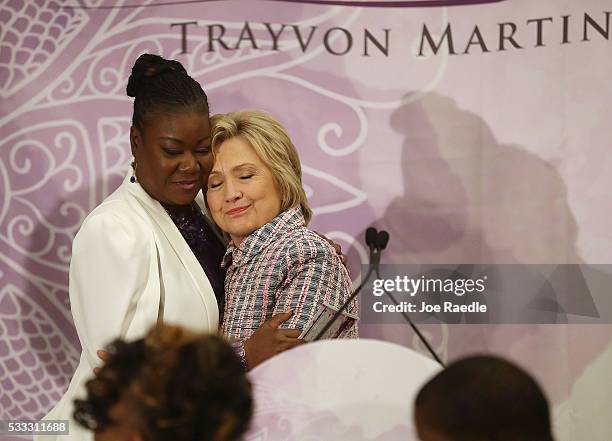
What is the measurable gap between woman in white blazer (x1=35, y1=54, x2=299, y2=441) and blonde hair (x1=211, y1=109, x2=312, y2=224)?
11 cm

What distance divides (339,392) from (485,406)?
2.38ft

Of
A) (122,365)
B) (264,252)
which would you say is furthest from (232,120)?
(122,365)

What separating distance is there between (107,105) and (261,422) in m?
1.74

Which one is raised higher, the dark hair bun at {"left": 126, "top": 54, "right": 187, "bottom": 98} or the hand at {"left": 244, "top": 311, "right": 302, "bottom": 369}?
the dark hair bun at {"left": 126, "top": 54, "right": 187, "bottom": 98}

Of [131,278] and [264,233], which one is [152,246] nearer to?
[131,278]

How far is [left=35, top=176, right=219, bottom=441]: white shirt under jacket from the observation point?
2.87m

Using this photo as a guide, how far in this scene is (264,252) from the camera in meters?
3.02

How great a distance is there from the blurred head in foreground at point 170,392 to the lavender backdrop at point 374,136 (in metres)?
1.99

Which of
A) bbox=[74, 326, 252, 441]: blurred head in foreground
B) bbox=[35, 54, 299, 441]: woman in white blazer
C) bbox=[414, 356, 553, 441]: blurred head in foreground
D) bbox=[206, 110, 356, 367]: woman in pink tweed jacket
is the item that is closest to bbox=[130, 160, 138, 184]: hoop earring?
bbox=[35, 54, 299, 441]: woman in white blazer

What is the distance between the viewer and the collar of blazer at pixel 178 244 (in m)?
3.00

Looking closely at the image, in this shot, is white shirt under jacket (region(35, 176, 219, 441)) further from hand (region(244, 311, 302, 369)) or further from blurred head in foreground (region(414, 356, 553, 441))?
blurred head in foreground (region(414, 356, 553, 441))

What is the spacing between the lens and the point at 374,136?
3.67m

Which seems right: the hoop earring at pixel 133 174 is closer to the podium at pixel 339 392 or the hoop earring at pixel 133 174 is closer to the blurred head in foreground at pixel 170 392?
the podium at pixel 339 392

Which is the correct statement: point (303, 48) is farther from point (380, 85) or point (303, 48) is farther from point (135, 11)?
point (135, 11)
